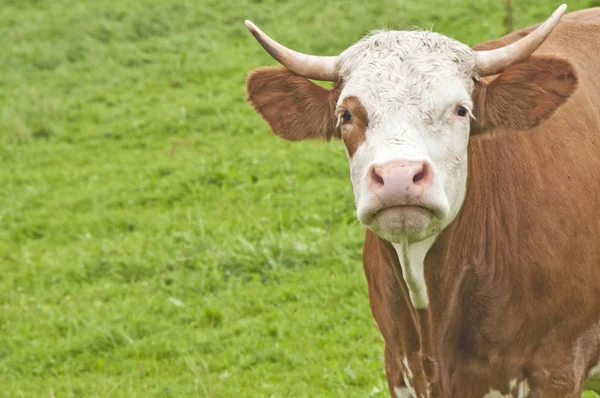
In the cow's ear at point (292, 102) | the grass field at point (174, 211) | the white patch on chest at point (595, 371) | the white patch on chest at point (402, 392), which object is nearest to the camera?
the cow's ear at point (292, 102)

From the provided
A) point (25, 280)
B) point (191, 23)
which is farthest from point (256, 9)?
point (25, 280)

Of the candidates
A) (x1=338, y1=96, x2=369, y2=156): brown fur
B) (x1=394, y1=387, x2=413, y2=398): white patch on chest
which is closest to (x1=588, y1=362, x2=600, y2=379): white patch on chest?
(x1=394, y1=387, x2=413, y2=398): white patch on chest

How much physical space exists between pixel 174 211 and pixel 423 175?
6.41m

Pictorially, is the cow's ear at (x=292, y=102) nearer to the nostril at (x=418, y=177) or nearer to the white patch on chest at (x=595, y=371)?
the nostril at (x=418, y=177)

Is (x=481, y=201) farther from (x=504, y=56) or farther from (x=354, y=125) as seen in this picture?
(x=354, y=125)

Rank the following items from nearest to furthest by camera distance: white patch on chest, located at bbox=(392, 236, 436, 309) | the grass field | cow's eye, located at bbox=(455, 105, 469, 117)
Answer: cow's eye, located at bbox=(455, 105, 469, 117) < white patch on chest, located at bbox=(392, 236, 436, 309) < the grass field

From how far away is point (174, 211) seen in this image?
10.3 meters

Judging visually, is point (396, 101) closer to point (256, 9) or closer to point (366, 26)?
point (366, 26)

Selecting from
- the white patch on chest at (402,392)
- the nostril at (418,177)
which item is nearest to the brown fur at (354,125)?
the nostril at (418,177)

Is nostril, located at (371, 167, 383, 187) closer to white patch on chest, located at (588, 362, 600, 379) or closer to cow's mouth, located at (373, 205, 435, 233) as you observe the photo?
cow's mouth, located at (373, 205, 435, 233)

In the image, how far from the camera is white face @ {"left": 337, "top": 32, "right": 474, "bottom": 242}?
4086 mm

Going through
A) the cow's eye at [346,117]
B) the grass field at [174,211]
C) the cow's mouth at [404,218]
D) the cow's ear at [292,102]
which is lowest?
the grass field at [174,211]

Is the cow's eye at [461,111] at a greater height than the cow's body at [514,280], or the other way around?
the cow's eye at [461,111]

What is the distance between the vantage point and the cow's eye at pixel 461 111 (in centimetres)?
446
